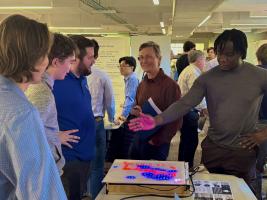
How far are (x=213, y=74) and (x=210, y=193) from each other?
72cm

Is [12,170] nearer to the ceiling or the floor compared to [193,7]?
nearer to the floor

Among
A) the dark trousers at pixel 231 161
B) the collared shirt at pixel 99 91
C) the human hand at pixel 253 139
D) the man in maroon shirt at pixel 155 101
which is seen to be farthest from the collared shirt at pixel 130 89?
the human hand at pixel 253 139

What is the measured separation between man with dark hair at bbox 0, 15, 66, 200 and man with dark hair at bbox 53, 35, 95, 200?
94cm

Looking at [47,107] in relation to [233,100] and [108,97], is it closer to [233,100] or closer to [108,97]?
[233,100]

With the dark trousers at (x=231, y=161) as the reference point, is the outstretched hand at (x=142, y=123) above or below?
above

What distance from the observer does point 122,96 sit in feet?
18.7

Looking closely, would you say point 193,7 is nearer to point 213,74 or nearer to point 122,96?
point 122,96

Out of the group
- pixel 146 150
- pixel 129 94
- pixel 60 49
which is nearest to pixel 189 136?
pixel 129 94

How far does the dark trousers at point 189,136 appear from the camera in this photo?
166 inches

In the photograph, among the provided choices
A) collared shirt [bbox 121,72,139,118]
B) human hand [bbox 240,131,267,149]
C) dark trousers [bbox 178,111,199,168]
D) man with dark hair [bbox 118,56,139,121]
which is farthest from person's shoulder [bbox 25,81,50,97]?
man with dark hair [bbox 118,56,139,121]

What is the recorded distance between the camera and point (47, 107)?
1.62m

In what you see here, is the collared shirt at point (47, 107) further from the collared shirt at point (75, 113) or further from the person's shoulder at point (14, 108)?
the person's shoulder at point (14, 108)

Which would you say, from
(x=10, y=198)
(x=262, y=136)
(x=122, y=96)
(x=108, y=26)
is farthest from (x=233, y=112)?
(x=108, y=26)

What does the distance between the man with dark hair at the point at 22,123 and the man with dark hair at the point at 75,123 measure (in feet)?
3.10
